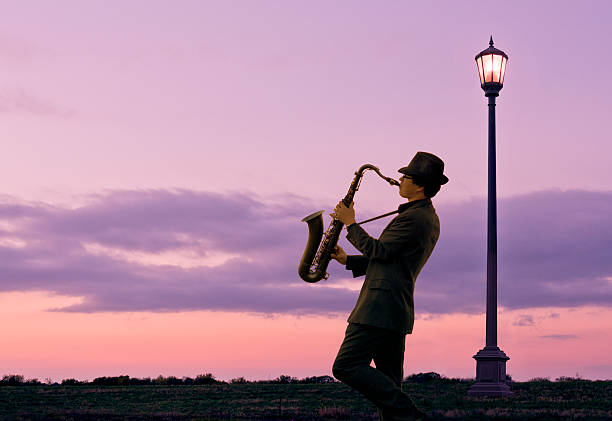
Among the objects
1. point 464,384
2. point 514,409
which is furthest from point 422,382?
point 514,409

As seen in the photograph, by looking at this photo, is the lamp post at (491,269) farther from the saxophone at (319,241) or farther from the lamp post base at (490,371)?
the saxophone at (319,241)

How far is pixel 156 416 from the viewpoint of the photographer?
1572cm

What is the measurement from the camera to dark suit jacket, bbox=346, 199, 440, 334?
25.8 ft

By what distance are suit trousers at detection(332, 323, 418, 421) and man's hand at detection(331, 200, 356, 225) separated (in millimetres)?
1004

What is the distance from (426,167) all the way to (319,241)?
1.42 metres

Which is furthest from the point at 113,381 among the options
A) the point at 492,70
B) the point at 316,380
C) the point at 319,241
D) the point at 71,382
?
the point at 319,241

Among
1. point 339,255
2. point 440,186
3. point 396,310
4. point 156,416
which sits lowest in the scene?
point 156,416

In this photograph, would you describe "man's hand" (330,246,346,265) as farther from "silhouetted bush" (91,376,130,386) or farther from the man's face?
"silhouetted bush" (91,376,130,386)

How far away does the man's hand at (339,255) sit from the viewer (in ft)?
28.7

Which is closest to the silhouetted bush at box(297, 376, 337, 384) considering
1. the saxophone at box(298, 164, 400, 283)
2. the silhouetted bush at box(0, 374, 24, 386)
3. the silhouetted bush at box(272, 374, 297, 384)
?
the silhouetted bush at box(272, 374, 297, 384)

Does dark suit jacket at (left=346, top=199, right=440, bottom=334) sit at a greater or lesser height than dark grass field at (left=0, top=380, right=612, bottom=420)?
greater

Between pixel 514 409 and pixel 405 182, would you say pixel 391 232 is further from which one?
Answer: pixel 514 409

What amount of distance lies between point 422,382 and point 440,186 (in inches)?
695

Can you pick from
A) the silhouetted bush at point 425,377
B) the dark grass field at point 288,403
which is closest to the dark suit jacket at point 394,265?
the dark grass field at point 288,403
